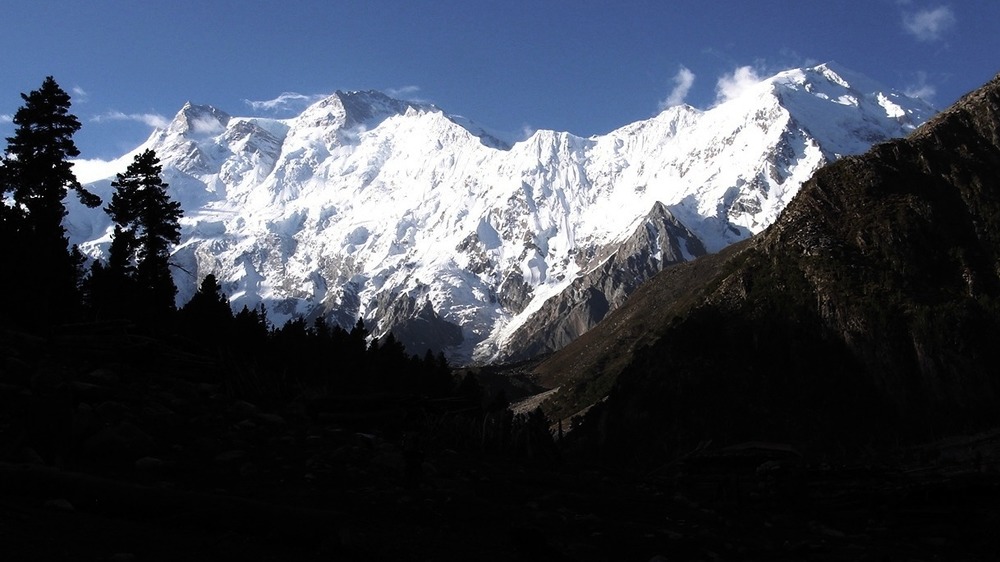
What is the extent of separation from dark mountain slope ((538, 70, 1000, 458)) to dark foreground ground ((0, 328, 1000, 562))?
54.4m

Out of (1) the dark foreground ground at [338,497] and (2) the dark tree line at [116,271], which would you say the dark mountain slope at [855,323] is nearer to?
(2) the dark tree line at [116,271]

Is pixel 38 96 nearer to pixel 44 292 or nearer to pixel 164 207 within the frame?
pixel 164 207

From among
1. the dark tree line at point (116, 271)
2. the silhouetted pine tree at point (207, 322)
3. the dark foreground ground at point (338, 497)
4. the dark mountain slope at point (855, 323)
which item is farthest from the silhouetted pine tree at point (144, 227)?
the dark mountain slope at point (855, 323)

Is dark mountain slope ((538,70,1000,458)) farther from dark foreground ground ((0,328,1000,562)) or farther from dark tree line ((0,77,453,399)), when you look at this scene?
dark foreground ground ((0,328,1000,562))

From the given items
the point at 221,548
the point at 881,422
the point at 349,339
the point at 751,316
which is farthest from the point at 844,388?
the point at 221,548

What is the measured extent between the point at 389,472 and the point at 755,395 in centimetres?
8473

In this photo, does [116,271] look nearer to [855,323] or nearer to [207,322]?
[207,322]

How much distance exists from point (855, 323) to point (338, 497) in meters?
92.0

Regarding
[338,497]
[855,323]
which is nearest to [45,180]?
[338,497]

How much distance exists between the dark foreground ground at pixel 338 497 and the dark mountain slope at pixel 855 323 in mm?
54408

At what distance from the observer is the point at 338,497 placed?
57.5ft

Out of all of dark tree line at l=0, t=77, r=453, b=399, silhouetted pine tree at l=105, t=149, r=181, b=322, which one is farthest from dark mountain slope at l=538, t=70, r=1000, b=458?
silhouetted pine tree at l=105, t=149, r=181, b=322

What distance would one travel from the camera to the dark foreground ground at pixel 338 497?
12711 mm

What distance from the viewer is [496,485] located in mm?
22797
